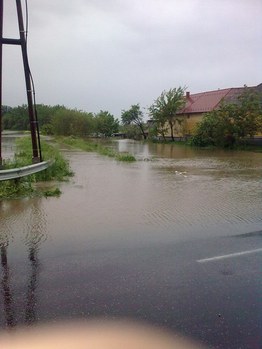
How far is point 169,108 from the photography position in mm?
50719

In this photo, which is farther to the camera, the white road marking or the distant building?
the distant building

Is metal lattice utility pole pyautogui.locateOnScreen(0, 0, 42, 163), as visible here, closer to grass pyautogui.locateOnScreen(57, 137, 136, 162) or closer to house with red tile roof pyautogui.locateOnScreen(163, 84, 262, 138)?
grass pyautogui.locateOnScreen(57, 137, 136, 162)

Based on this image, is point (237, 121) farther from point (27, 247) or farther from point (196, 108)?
point (27, 247)

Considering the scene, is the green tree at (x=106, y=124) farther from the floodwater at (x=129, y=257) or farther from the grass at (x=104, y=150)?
the floodwater at (x=129, y=257)

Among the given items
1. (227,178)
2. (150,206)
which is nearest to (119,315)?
(150,206)

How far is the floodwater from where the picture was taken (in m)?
3.70

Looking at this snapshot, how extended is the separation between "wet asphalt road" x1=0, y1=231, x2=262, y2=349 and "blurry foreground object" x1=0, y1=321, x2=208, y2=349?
15cm

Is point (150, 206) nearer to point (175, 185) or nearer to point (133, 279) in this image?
point (175, 185)

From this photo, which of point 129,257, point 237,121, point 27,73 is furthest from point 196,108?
point 129,257

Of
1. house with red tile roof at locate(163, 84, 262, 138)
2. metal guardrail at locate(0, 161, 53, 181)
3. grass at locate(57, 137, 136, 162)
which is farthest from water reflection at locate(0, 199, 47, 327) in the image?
house with red tile roof at locate(163, 84, 262, 138)

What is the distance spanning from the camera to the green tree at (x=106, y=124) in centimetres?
8269

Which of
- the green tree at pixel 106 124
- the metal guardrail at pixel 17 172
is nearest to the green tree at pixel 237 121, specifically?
the metal guardrail at pixel 17 172

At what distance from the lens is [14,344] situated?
3176 mm

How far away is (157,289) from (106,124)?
82.0m
